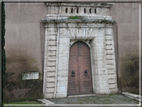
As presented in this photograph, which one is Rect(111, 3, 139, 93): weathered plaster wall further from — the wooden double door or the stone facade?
the wooden double door

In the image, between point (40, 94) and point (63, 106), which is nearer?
point (63, 106)

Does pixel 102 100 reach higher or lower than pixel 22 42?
lower

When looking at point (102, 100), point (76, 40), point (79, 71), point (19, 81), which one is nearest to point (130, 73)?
point (102, 100)

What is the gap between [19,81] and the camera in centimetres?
672

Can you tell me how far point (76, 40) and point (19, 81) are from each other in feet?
11.2

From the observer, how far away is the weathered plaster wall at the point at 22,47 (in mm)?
6695

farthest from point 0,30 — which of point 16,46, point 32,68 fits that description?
point 32,68

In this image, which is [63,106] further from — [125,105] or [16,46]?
[16,46]

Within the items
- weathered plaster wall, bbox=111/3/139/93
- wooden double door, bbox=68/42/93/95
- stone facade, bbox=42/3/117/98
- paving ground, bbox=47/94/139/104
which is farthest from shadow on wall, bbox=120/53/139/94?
wooden double door, bbox=68/42/93/95

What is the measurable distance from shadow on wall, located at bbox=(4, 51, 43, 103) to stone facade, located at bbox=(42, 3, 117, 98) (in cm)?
47

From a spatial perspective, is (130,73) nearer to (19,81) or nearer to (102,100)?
(102,100)

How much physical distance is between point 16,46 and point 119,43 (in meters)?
5.16

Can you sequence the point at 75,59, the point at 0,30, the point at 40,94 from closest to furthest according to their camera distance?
the point at 0,30 → the point at 40,94 → the point at 75,59

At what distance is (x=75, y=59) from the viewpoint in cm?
739
